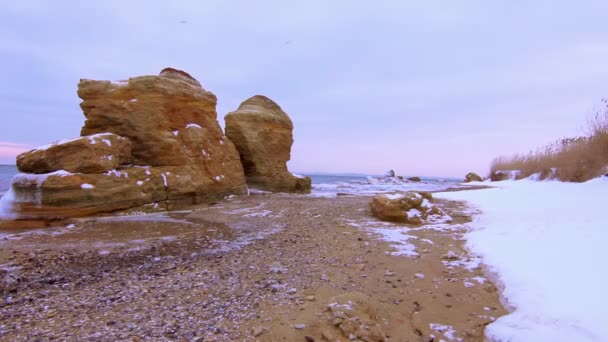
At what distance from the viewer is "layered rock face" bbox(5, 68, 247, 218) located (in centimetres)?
725

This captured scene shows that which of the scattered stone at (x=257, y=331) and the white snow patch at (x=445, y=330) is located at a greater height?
the scattered stone at (x=257, y=331)

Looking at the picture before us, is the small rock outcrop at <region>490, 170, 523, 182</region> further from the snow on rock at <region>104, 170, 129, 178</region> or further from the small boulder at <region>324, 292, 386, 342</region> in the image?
the small boulder at <region>324, 292, 386, 342</region>

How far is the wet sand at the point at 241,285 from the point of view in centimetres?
257

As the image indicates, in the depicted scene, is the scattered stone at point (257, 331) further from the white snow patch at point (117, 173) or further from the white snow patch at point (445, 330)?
the white snow patch at point (117, 173)

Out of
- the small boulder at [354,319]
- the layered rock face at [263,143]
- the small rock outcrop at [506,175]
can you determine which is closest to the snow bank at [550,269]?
the small boulder at [354,319]

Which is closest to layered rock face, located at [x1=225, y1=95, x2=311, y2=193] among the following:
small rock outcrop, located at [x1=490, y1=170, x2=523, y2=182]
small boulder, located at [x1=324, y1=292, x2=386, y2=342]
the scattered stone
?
small boulder, located at [x1=324, y1=292, x2=386, y2=342]

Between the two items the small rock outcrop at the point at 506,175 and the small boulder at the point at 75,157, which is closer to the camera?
the small boulder at the point at 75,157

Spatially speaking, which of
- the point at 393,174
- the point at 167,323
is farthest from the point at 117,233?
the point at 393,174

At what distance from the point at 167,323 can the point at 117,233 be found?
407 centimetres

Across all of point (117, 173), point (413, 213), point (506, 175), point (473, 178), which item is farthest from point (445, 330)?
point (473, 178)

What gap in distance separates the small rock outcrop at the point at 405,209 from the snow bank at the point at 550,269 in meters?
1.25

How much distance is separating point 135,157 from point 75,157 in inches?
78.1

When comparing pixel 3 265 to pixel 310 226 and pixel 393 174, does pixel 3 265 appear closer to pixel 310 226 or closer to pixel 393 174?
pixel 310 226

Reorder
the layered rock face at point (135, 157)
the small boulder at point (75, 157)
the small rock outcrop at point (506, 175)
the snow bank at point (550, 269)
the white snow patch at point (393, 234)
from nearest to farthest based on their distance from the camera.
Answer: the snow bank at point (550, 269) → the white snow patch at point (393, 234) → the layered rock face at point (135, 157) → the small boulder at point (75, 157) → the small rock outcrop at point (506, 175)
